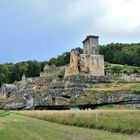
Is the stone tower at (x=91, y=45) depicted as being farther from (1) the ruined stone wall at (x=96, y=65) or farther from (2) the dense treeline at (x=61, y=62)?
(2) the dense treeline at (x=61, y=62)

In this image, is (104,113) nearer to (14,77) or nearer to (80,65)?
(80,65)

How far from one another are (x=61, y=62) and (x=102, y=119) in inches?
5244

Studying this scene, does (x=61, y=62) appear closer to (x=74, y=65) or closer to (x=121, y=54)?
(x=121, y=54)

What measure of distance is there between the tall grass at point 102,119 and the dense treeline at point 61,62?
376ft

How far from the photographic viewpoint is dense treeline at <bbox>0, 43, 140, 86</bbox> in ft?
537

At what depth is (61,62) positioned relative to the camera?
565 ft

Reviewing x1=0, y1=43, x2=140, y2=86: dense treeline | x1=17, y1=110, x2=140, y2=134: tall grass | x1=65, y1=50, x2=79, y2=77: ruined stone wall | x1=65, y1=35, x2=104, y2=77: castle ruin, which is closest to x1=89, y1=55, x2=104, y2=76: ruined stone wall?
x1=65, y1=35, x2=104, y2=77: castle ruin

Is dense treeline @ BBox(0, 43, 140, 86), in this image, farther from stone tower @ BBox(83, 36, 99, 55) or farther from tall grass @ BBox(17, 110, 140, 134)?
tall grass @ BBox(17, 110, 140, 134)

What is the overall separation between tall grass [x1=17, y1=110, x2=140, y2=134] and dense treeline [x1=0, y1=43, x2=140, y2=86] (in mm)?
114671

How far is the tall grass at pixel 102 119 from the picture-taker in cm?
3669

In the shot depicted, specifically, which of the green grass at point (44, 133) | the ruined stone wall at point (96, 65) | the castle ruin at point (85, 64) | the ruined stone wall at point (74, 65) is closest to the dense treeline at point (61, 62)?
the ruined stone wall at point (74, 65)

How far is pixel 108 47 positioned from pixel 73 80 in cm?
10211

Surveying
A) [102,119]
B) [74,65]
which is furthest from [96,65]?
[102,119]

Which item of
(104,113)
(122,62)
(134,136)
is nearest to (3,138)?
(134,136)
